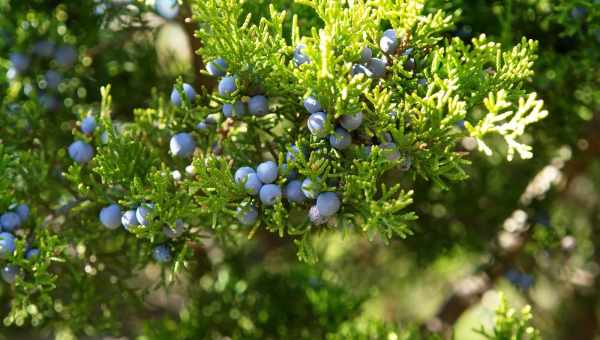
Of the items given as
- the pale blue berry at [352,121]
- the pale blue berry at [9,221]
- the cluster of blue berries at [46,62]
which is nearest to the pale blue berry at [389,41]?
the pale blue berry at [352,121]

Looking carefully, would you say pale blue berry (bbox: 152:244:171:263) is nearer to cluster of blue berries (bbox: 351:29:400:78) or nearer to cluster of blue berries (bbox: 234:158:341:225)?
cluster of blue berries (bbox: 234:158:341:225)

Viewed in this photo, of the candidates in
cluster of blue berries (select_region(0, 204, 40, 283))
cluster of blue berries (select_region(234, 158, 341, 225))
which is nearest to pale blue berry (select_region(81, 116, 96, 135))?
cluster of blue berries (select_region(0, 204, 40, 283))

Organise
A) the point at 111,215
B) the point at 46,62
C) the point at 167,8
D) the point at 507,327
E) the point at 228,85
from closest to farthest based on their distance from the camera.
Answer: the point at 228,85
the point at 111,215
the point at 507,327
the point at 167,8
the point at 46,62

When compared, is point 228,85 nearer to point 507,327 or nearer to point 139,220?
point 139,220

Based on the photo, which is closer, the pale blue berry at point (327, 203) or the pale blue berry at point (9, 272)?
the pale blue berry at point (327, 203)

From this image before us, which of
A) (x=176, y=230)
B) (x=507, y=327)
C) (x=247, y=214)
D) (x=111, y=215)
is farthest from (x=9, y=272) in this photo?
(x=507, y=327)

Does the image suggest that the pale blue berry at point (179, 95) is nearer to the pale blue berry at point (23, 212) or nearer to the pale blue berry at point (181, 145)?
the pale blue berry at point (181, 145)
